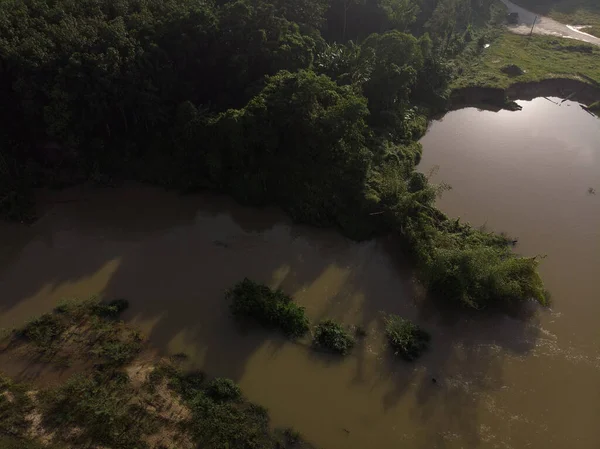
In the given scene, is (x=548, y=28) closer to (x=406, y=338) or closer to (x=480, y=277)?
(x=480, y=277)

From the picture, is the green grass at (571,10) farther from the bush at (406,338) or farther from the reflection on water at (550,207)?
the bush at (406,338)

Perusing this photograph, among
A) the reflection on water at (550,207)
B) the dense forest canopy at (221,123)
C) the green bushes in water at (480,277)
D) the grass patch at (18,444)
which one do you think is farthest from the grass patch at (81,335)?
the reflection on water at (550,207)

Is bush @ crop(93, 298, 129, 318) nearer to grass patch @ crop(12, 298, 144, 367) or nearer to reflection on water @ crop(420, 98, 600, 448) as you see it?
grass patch @ crop(12, 298, 144, 367)

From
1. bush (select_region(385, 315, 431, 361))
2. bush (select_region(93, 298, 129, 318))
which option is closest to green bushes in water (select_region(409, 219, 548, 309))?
bush (select_region(385, 315, 431, 361))

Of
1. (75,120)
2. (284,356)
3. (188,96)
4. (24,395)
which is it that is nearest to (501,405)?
(284,356)

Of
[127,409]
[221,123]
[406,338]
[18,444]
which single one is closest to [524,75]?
[221,123]
